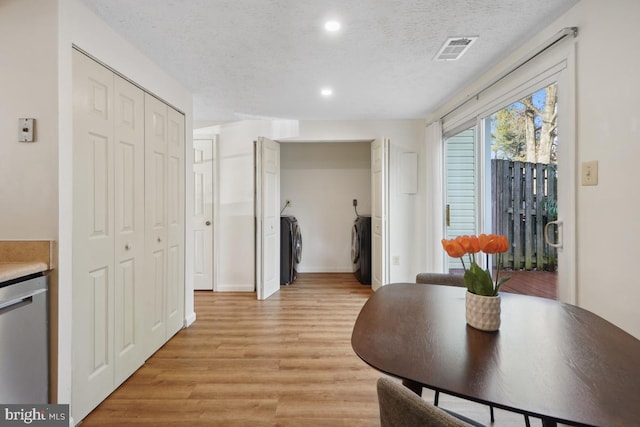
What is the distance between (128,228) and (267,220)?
1.87 m

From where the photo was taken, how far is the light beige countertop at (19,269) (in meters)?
1.24

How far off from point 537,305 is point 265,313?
257 cm

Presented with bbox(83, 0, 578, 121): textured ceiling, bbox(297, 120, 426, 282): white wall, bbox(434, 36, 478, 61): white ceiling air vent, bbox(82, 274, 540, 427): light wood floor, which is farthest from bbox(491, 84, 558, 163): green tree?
bbox(82, 274, 540, 427): light wood floor


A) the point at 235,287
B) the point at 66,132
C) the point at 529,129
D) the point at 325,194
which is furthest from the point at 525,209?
the point at 235,287

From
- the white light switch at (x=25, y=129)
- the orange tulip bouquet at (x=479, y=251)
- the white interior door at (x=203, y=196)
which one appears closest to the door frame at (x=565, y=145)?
the orange tulip bouquet at (x=479, y=251)

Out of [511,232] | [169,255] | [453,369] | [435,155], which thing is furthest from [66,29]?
[435,155]

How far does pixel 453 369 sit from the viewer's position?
2.72 ft

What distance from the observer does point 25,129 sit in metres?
1.47

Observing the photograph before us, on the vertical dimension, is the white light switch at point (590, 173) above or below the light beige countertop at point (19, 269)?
above

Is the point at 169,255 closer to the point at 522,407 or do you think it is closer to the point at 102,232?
the point at 102,232

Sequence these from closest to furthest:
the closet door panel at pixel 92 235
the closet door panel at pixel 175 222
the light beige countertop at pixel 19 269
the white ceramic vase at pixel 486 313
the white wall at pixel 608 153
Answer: the white ceramic vase at pixel 486 313
the light beige countertop at pixel 19 269
the white wall at pixel 608 153
the closet door panel at pixel 92 235
the closet door panel at pixel 175 222

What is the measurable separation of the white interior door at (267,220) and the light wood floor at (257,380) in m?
0.60

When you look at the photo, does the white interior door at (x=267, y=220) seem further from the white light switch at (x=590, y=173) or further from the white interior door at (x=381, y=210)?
the white light switch at (x=590, y=173)

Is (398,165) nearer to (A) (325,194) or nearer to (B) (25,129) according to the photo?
(A) (325,194)
